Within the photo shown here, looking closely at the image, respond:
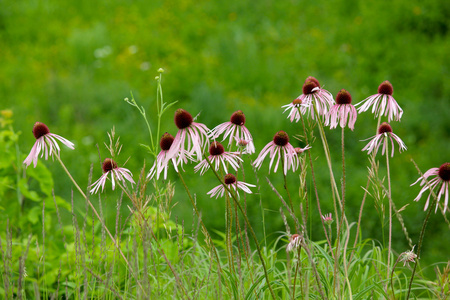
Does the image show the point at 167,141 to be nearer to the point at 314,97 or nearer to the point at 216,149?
the point at 216,149

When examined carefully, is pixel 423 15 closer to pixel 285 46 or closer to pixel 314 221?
pixel 285 46

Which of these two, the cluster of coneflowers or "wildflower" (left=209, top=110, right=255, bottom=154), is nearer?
the cluster of coneflowers

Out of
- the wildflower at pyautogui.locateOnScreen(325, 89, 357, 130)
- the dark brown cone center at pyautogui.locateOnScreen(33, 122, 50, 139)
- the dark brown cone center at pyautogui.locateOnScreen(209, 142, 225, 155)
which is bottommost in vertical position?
the dark brown cone center at pyautogui.locateOnScreen(209, 142, 225, 155)

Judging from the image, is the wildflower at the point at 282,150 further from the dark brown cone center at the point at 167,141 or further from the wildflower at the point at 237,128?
the dark brown cone center at the point at 167,141

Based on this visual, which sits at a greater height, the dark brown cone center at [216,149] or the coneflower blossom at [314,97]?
the coneflower blossom at [314,97]

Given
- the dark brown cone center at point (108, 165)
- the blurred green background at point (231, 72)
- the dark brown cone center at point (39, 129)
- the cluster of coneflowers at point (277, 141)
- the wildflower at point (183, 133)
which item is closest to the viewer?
the wildflower at point (183, 133)

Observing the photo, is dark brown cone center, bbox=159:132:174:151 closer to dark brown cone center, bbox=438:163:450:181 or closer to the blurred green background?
dark brown cone center, bbox=438:163:450:181

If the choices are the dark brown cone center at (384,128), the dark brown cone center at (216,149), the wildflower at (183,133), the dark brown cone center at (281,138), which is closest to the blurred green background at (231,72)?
the dark brown cone center at (384,128)

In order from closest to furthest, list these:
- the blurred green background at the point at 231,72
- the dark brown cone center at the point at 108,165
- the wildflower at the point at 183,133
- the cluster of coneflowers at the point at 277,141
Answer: the wildflower at the point at 183,133 → the cluster of coneflowers at the point at 277,141 → the dark brown cone center at the point at 108,165 → the blurred green background at the point at 231,72

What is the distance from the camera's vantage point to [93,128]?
638cm

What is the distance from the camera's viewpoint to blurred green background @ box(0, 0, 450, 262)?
5.62m

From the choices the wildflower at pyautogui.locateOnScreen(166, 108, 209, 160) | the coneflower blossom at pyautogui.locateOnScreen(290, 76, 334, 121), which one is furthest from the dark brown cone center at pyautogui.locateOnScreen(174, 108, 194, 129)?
the coneflower blossom at pyautogui.locateOnScreen(290, 76, 334, 121)

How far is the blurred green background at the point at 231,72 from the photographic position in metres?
5.62

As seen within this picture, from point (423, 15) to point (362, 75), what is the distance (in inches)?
65.7
